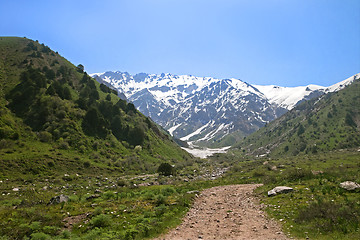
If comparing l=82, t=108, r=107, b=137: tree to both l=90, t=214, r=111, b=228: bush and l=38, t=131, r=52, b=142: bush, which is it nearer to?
l=38, t=131, r=52, b=142: bush

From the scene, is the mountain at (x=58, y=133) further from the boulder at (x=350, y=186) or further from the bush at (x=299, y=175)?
the boulder at (x=350, y=186)

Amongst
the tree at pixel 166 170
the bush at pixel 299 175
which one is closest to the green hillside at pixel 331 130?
the tree at pixel 166 170

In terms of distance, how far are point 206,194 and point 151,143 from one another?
61.8 meters

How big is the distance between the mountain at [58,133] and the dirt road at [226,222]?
33.4 m

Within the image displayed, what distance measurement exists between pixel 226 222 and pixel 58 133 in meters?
54.4

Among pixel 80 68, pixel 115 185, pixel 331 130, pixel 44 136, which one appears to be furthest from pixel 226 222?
pixel 331 130

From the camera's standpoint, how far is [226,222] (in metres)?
14.8

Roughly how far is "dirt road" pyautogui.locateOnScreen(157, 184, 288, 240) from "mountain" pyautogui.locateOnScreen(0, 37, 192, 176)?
110ft

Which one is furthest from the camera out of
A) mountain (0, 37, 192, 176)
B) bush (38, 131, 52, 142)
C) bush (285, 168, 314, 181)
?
bush (38, 131, 52, 142)

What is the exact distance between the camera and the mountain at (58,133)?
41.5 metres

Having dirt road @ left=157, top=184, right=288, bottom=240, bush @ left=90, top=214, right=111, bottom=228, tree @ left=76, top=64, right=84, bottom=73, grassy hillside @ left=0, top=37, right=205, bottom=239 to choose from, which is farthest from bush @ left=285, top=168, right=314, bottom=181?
tree @ left=76, top=64, right=84, bottom=73

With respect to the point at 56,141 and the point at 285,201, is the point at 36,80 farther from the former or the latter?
the point at 285,201

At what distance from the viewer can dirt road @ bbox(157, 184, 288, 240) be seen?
1225 centimetres

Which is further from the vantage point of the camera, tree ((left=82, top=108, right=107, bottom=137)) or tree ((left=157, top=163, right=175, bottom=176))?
tree ((left=82, top=108, right=107, bottom=137))
